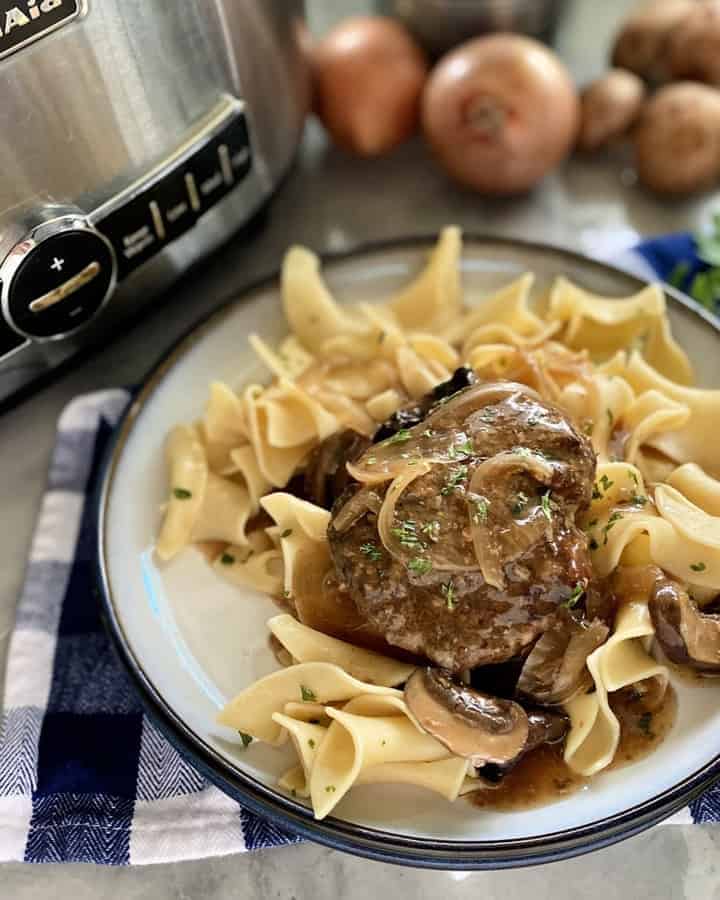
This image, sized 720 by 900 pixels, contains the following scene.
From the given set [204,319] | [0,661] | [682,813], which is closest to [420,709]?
[682,813]

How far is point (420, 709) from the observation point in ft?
6.90

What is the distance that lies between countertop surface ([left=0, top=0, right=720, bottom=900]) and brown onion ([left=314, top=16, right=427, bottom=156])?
0.67 ft

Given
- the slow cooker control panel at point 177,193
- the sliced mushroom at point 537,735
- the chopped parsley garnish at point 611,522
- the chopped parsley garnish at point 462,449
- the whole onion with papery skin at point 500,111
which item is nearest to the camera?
the sliced mushroom at point 537,735

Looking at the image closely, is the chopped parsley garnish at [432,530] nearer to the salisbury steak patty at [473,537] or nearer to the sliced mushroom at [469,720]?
the salisbury steak patty at [473,537]

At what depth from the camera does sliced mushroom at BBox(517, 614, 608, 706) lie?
7.21ft

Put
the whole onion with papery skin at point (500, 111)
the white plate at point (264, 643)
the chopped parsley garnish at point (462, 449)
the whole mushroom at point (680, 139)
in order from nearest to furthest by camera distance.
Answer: the white plate at point (264, 643)
the chopped parsley garnish at point (462, 449)
the whole onion with papery skin at point (500, 111)
the whole mushroom at point (680, 139)

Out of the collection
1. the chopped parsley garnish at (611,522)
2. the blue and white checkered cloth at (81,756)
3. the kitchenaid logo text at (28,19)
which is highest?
the kitchenaid logo text at (28,19)

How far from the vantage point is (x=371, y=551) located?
2201 millimetres

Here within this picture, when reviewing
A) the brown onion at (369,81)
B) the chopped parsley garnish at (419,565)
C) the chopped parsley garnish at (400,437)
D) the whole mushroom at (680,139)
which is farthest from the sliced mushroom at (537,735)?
the brown onion at (369,81)

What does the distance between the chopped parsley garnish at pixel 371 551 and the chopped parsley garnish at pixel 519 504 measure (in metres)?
0.30

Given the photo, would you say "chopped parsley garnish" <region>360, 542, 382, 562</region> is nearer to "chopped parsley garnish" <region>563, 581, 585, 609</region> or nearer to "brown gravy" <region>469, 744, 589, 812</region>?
"chopped parsley garnish" <region>563, 581, 585, 609</region>

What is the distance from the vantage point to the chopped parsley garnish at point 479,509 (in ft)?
7.00

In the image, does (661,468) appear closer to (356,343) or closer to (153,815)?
(356,343)

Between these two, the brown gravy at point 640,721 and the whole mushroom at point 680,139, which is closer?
the brown gravy at point 640,721
